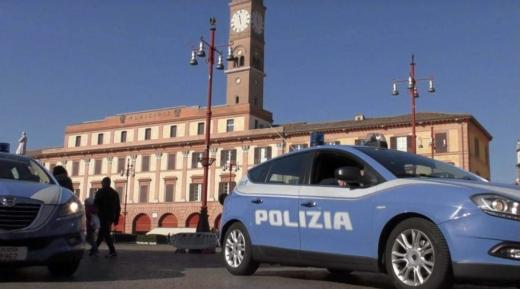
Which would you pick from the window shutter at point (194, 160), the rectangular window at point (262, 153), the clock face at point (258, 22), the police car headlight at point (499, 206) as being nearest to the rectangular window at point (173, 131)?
the window shutter at point (194, 160)

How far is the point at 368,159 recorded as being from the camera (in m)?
6.13

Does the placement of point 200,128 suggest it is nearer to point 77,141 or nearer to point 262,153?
point 262,153

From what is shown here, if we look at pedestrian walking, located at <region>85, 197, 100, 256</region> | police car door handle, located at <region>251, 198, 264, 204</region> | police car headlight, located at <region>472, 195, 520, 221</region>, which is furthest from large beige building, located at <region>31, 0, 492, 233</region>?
police car headlight, located at <region>472, 195, 520, 221</region>

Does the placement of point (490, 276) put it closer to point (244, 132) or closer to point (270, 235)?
point (270, 235)

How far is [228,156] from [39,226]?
5532cm

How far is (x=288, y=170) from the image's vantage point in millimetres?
7082

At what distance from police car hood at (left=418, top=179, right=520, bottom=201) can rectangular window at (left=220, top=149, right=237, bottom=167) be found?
182ft

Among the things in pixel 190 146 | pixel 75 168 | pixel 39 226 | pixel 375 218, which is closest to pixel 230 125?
pixel 190 146

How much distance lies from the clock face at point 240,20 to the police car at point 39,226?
77764 mm

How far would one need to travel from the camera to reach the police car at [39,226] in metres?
6.05

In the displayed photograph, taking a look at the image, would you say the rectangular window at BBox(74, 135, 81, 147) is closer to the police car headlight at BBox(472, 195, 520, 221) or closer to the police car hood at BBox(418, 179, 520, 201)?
the police car hood at BBox(418, 179, 520, 201)

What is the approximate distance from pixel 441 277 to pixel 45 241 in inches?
157

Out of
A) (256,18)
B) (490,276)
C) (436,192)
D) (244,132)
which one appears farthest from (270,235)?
(256,18)

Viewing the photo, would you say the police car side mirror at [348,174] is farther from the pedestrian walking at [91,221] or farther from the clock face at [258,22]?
the clock face at [258,22]
